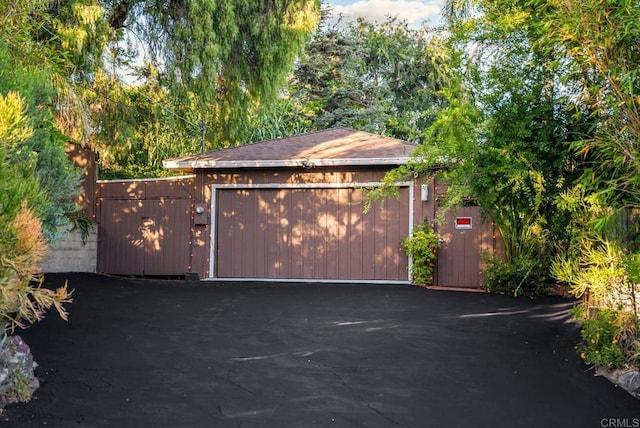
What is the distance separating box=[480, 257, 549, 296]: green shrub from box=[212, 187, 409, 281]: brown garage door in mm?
1733

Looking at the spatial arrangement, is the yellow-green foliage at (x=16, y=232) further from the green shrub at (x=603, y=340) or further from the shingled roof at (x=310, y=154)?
the shingled roof at (x=310, y=154)

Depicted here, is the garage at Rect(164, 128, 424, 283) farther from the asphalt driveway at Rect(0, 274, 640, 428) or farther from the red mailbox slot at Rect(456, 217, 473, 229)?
the asphalt driveway at Rect(0, 274, 640, 428)

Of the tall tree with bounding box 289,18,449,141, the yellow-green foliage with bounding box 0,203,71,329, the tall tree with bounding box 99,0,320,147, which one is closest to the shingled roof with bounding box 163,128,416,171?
the tall tree with bounding box 99,0,320,147

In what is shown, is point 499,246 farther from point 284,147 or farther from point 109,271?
point 109,271

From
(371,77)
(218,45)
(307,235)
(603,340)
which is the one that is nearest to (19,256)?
(603,340)

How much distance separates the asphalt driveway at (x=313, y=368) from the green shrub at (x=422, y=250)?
2284 millimetres

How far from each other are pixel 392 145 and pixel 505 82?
474 centimetres

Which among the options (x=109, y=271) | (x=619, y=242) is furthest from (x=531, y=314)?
(x=109, y=271)

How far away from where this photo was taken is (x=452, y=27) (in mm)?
7262

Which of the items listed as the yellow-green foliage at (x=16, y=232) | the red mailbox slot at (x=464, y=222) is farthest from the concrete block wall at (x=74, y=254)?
the yellow-green foliage at (x=16, y=232)

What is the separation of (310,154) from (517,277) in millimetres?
4334

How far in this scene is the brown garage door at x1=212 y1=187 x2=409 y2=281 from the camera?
1087 cm

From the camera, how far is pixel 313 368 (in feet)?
15.9

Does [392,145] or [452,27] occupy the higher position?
[452,27]
